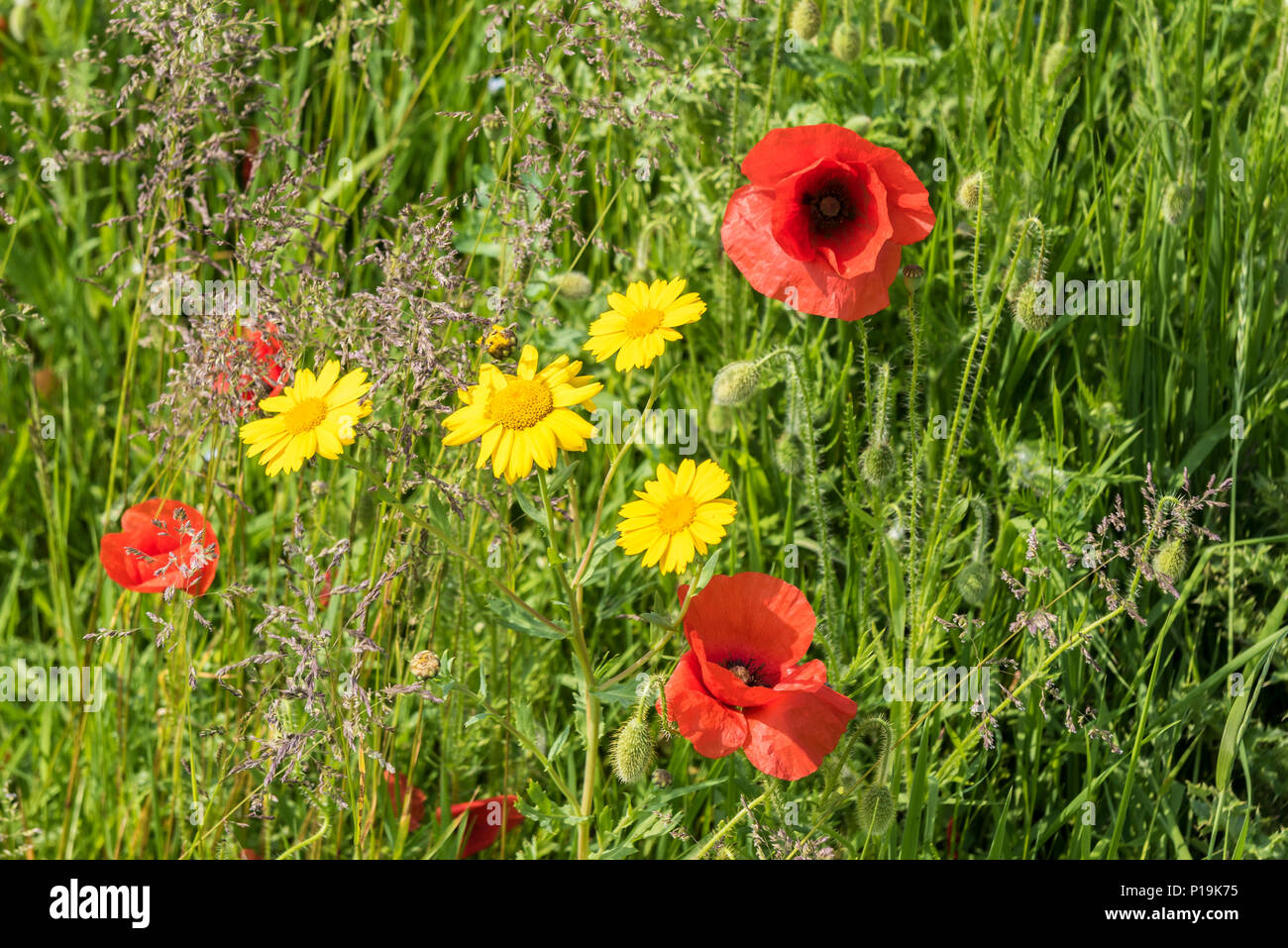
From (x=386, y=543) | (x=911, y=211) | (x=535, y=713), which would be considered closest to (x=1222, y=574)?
(x=911, y=211)

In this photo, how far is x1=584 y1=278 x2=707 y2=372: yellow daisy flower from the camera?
158cm

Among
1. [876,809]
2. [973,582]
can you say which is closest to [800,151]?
[973,582]

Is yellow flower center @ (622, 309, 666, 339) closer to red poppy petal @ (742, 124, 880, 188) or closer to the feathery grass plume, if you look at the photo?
red poppy petal @ (742, 124, 880, 188)

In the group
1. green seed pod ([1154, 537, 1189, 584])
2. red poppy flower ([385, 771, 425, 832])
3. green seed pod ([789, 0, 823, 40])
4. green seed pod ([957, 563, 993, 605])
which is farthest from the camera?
green seed pod ([789, 0, 823, 40])

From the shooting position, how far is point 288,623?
214 cm

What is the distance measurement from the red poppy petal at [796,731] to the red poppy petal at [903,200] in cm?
69

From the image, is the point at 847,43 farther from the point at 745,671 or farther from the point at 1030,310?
the point at 745,671

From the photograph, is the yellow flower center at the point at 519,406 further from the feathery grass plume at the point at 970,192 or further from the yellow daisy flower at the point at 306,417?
the feathery grass plume at the point at 970,192

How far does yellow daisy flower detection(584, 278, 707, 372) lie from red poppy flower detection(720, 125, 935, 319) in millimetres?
210

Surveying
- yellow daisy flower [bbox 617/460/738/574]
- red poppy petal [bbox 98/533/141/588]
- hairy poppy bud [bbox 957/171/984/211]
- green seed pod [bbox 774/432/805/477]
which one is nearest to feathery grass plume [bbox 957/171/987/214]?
hairy poppy bud [bbox 957/171/984/211]

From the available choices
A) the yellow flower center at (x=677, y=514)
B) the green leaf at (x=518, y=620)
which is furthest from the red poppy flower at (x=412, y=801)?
the yellow flower center at (x=677, y=514)

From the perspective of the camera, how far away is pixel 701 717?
1504 mm

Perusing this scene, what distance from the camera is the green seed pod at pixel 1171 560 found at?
6.03ft

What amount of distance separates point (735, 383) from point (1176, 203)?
0.92 m
